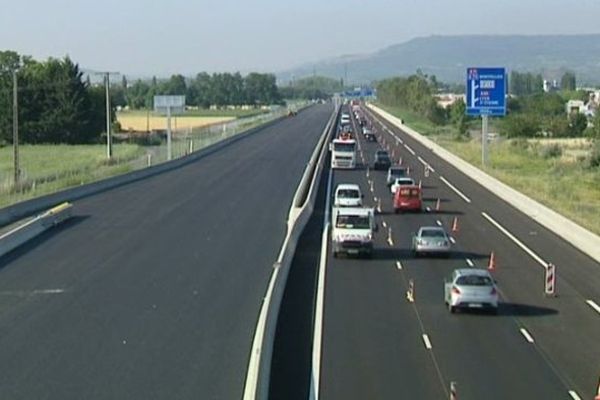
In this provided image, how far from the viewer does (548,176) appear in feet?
267

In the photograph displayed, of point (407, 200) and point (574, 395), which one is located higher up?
point (407, 200)

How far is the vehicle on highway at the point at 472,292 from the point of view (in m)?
28.0

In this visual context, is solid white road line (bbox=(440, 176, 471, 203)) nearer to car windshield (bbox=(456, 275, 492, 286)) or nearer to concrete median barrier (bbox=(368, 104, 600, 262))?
concrete median barrier (bbox=(368, 104, 600, 262))

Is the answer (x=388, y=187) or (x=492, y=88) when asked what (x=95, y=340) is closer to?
(x=388, y=187)

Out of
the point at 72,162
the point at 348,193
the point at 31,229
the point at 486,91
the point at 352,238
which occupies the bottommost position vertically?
the point at 72,162

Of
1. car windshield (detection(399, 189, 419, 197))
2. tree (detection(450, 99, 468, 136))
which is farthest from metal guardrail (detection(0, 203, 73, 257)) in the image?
tree (detection(450, 99, 468, 136))

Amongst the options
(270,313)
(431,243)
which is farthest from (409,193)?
(270,313)

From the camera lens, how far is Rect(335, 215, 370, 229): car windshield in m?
38.1

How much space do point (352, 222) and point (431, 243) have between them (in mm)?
2671

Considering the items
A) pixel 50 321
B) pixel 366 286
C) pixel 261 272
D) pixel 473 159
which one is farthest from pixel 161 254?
pixel 473 159

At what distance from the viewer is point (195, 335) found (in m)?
25.1

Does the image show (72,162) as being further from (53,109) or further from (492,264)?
(492,264)

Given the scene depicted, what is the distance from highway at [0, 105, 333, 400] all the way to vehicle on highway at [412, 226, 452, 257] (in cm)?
470

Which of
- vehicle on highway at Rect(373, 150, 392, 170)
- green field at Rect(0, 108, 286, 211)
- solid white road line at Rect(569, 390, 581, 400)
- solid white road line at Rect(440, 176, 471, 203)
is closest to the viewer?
solid white road line at Rect(569, 390, 581, 400)
